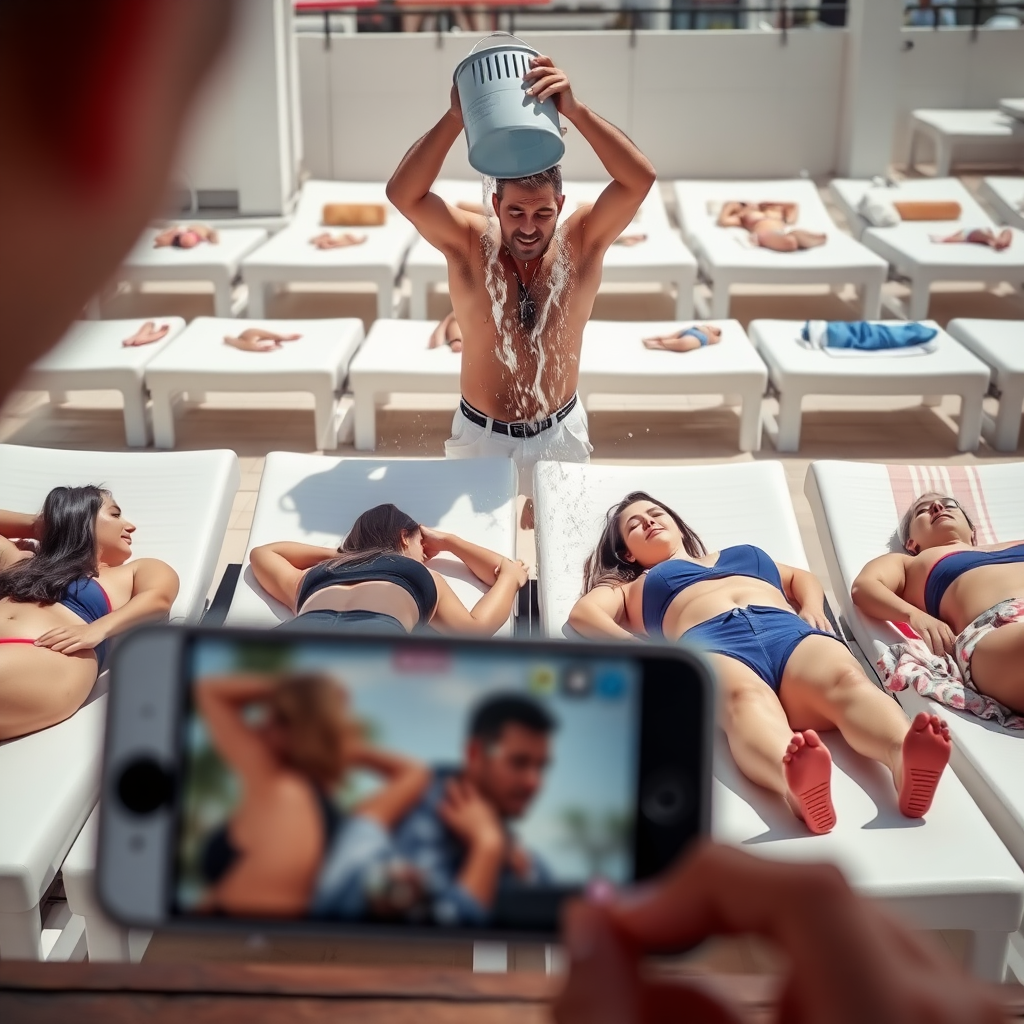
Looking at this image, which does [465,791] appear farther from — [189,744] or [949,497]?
[949,497]

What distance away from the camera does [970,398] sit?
473 cm

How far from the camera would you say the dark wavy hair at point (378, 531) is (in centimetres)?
286

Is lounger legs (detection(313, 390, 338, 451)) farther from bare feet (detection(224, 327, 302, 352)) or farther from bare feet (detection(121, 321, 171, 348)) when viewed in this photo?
bare feet (detection(121, 321, 171, 348))

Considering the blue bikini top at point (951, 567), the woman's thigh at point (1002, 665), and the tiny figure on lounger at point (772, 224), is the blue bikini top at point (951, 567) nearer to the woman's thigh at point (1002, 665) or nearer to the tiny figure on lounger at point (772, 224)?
the woman's thigh at point (1002, 665)

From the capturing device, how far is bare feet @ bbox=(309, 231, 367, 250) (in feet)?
20.9

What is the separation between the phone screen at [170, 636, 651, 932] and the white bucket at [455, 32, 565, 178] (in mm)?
2082

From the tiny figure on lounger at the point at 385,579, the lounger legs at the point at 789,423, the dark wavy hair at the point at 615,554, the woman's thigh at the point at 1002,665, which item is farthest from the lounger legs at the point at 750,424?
the woman's thigh at the point at 1002,665

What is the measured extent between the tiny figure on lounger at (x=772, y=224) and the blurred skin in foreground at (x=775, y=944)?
6.22 meters

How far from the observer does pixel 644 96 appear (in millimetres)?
9219

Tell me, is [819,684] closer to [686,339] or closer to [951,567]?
[951,567]

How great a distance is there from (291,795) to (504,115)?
214 centimetres


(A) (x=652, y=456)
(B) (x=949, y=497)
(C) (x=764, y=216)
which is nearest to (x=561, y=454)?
(B) (x=949, y=497)

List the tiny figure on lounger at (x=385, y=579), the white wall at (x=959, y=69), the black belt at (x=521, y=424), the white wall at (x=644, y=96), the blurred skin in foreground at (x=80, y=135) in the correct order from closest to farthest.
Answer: the blurred skin in foreground at (x=80, y=135)
the tiny figure on lounger at (x=385, y=579)
the black belt at (x=521, y=424)
the white wall at (x=644, y=96)
the white wall at (x=959, y=69)

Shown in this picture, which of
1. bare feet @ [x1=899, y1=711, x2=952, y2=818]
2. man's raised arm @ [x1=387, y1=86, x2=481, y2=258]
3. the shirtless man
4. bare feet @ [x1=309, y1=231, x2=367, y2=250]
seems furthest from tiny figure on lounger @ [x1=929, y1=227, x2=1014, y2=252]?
bare feet @ [x1=899, y1=711, x2=952, y2=818]
